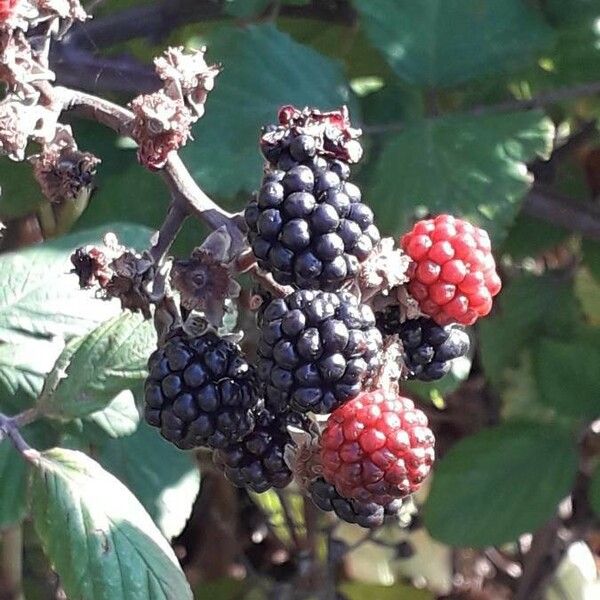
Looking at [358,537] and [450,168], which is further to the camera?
[358,537]

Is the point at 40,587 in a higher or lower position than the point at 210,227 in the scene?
lower

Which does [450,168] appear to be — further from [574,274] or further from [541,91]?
[574,274]

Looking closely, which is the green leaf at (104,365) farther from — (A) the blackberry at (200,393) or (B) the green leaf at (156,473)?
(B) the green leaf at (156,473)

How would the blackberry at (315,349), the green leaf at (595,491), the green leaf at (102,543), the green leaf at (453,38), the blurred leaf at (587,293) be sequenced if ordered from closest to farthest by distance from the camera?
the blackberry at (315,349)
the green leaf at (102,543)
the green leaf at (453,38)
the green leaf at (595,491)
the blurred leaf at (587,293)

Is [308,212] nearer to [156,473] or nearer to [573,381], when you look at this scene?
[156,473]

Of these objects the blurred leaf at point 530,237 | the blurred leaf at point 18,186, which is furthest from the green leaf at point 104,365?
the blurred leaf at point 530,237

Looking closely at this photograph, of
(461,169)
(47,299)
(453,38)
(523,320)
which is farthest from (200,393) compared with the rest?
(523,320)

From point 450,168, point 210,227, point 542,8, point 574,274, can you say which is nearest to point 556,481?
point 574,274
